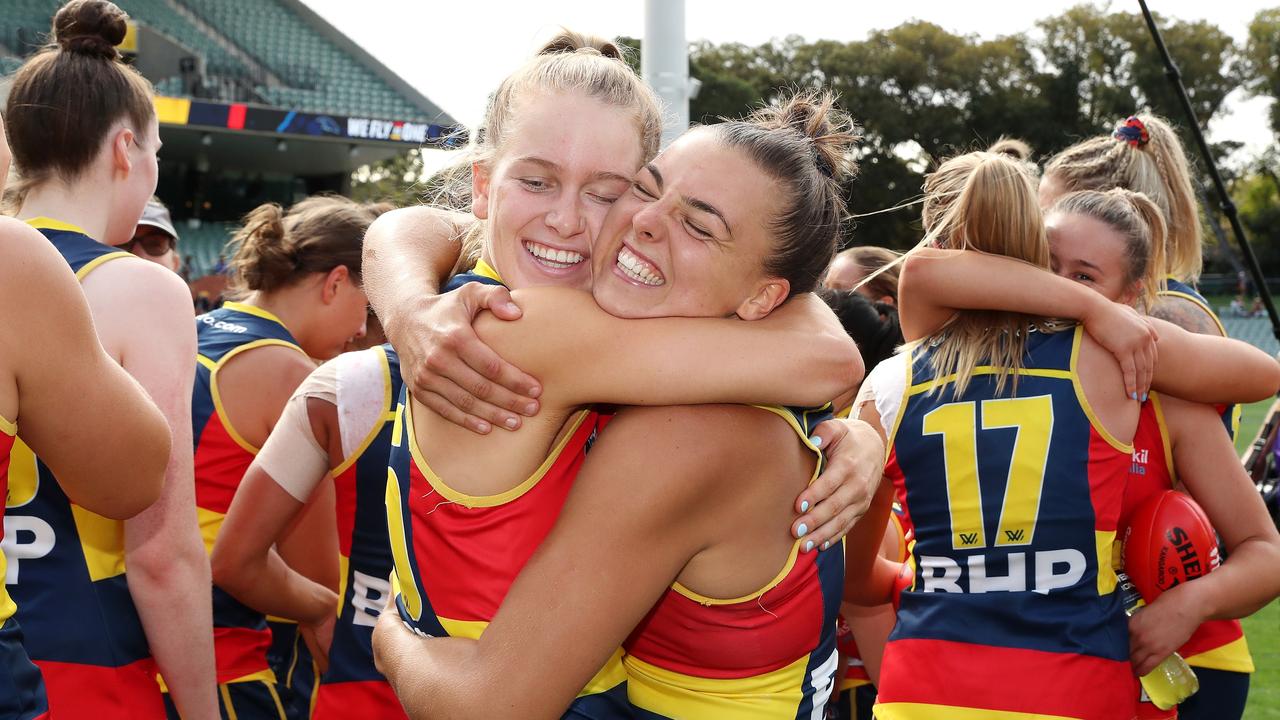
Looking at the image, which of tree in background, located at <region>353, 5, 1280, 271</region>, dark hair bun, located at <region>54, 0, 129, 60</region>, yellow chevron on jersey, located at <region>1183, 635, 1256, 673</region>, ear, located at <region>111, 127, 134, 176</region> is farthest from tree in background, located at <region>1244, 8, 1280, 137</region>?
ear, located at <region>111, 127, 134, 176</region>

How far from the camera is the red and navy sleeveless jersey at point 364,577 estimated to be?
100 inches

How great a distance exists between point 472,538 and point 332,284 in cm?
205

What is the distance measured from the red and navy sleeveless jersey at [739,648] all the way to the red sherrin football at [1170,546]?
1.16m

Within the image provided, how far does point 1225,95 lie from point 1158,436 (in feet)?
143

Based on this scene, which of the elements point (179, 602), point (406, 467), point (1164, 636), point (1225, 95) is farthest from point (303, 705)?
point (1225, 95)

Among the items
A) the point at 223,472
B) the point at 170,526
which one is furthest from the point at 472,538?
the point at 223,472

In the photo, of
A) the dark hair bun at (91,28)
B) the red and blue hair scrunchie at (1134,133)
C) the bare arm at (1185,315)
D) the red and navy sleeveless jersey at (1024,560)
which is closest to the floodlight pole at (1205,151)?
the red and blue hair scrunchie at (1134,133)

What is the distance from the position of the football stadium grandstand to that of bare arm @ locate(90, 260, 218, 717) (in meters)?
23.8

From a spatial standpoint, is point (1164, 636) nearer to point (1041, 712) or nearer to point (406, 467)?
point (1041, 712)

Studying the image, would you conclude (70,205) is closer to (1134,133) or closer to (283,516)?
(283,516)

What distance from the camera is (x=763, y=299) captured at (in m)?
1.88

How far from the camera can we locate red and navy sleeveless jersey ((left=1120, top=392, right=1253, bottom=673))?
2.69m

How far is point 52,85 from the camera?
2309mm

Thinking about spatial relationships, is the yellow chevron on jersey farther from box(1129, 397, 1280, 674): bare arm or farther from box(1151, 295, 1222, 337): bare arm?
box(1151, 295, 1222, 337): bare arm
